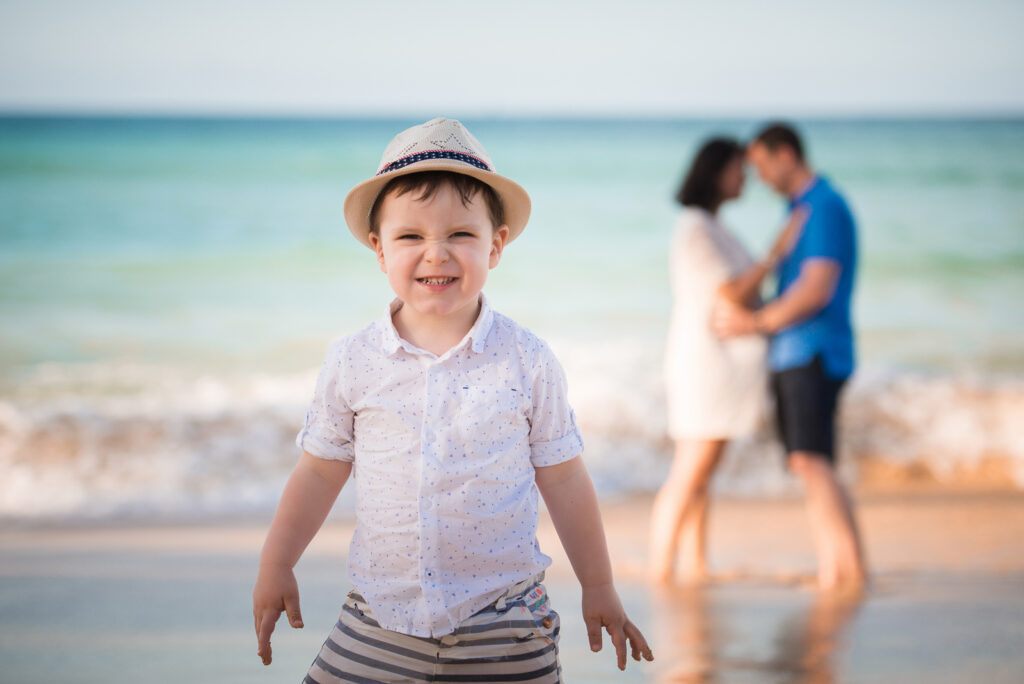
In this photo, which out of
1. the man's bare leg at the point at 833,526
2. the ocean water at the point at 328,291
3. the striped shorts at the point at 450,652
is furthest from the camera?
the ocean water at the point at 328,291

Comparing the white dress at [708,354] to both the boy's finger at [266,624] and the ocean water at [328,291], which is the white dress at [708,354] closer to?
the ocean water at [328,291]

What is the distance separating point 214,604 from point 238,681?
29.4 inches

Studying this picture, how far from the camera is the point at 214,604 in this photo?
11.1 ft

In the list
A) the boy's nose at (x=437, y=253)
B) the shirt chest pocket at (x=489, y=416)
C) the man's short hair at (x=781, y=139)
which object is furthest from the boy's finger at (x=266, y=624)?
the man's short hair at (x=781, y=139)

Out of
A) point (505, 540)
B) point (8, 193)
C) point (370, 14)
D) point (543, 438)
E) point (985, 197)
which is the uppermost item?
point (370, 14)

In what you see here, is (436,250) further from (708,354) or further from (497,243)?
(708,354)

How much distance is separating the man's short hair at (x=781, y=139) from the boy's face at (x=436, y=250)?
252cm

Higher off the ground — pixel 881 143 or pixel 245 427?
pixel 881 143

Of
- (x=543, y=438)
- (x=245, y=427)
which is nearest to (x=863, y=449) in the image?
(x=245, y=427)

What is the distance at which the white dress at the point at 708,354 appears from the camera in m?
3.84

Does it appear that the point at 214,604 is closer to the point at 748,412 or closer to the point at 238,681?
the point at 238,681

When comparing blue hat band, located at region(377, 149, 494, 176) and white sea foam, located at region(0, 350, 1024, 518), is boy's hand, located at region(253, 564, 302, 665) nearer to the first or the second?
blue hat band, located at region(377, 149, 494, 176)

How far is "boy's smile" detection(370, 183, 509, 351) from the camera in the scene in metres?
1.62

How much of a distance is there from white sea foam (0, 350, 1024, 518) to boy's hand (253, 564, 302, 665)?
3.48m
